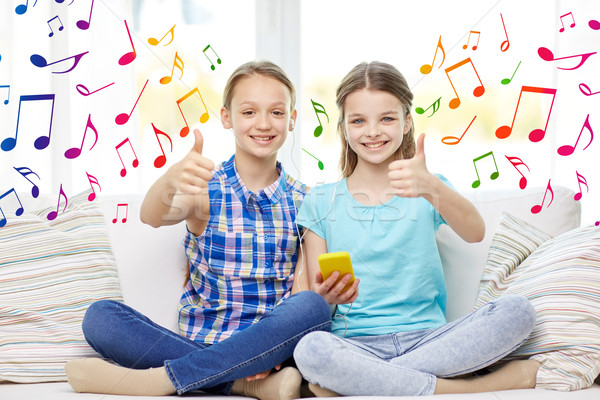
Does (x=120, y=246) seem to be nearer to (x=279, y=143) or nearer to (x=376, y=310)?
(x=279, y=143)

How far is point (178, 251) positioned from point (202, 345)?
12.5 inches

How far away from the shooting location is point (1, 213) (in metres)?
1.52

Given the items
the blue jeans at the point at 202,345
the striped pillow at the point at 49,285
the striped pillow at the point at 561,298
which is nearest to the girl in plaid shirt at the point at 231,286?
the blue jeans at the point at 202,345

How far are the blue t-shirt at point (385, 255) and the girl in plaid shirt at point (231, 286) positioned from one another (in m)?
0.09

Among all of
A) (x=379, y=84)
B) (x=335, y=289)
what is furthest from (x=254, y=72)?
(x=335, y=289)

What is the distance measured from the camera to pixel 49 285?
1.44 metres

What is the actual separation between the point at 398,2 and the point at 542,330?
1485mm

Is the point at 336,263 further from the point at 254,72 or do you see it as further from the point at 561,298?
the point at 254,72

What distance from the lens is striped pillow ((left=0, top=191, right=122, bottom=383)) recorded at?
134cm

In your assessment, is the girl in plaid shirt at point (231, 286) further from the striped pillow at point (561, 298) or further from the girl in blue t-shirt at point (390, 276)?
the striped pillow at point (561, 298)

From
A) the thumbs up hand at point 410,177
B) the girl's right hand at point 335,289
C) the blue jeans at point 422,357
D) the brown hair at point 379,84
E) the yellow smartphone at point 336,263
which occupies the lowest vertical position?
the blue jeans at point 422,357

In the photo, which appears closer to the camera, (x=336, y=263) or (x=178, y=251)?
(x=336, y=263)

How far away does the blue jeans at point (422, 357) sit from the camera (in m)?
1.13

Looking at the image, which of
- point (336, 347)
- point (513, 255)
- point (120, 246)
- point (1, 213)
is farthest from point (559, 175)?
point (1, 213)
